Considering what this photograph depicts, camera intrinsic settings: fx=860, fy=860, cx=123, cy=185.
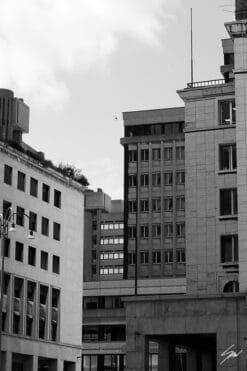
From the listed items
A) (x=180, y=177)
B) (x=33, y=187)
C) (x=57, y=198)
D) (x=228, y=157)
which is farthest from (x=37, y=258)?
(x=180, y=177)

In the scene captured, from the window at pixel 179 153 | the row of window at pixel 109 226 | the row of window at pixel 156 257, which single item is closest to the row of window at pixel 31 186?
the row of window at pixel 156 257

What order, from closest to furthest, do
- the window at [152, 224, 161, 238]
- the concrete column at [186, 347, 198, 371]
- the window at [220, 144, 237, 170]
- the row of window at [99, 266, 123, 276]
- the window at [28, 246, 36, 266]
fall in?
the window at [220, 144, 237, 170]
the concrete column at [186, 347, 198, 371]
the window at [28, 246, 36, 266]
the window at [152, 224, 161, 238]
the row of window at [99, 266, 123, 276]

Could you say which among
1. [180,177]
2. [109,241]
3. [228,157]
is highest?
[180,177]

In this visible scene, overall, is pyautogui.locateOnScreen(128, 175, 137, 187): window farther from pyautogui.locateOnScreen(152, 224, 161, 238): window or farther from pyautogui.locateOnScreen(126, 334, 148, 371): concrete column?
pyautogui.locateOnScreen(126, 334, 148, 371): concrete column

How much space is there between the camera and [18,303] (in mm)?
82062

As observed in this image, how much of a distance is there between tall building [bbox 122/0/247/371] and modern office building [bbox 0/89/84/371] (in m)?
24.7

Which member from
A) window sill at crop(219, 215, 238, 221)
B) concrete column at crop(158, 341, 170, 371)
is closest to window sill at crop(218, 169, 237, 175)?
window sill at crop(219, 215, 238, 221)

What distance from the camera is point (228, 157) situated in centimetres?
5759

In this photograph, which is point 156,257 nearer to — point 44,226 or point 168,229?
point 168,229

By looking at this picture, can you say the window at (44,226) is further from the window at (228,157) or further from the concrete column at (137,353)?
the concrete column at (137,353)

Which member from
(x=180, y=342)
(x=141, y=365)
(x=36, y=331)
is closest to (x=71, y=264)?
(x=36, y=331)

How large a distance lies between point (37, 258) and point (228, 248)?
33.8m

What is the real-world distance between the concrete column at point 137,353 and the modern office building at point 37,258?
2869 centimetres

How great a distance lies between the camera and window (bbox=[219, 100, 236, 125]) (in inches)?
2293
